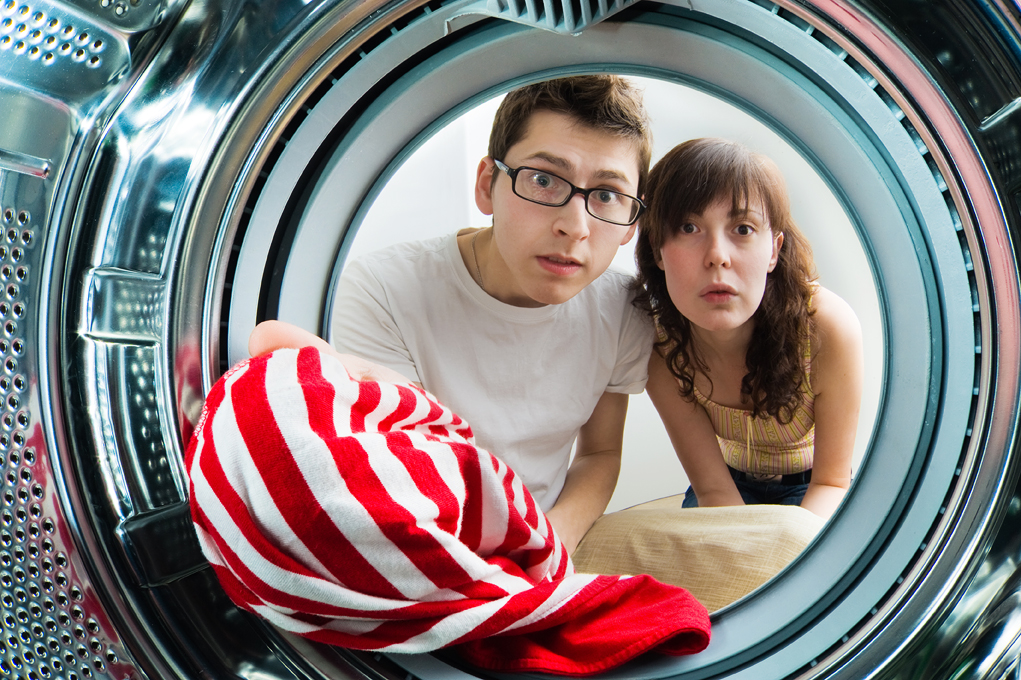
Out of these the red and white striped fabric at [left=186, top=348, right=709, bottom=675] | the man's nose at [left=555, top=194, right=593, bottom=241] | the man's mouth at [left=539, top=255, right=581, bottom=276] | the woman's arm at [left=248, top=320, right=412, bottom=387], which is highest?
the man's nose at [left=555, top=194, right=593, bottom=241]

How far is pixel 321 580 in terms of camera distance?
23.4 inches

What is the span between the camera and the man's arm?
1.05 m

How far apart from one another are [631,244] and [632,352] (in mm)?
244

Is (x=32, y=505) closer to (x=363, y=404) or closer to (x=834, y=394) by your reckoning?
(x=363, y=404)

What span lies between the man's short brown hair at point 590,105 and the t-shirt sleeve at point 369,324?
28 centimetres

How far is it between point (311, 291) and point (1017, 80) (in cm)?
72

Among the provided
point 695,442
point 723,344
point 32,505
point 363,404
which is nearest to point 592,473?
point 695,442

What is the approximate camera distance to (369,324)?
1005 millimetres

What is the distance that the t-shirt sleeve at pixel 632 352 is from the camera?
1088 mm

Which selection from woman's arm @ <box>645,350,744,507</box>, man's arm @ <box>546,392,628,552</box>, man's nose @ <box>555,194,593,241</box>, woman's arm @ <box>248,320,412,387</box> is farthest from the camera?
woman's arm @ <box>645,350,744,507</box>

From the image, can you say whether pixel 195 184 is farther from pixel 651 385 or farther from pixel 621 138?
pixel 651 385

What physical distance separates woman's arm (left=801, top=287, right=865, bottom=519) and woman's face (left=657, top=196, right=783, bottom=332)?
15 centimetres

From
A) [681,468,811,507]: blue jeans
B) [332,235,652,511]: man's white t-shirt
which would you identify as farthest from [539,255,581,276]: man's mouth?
[681,468,811,507]: blue jeans

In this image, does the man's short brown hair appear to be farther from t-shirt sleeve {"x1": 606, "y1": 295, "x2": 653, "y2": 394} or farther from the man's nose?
t-shirt sleeve {"x1": 606, "y1": 295, "x2": 653, "y2": 394}
